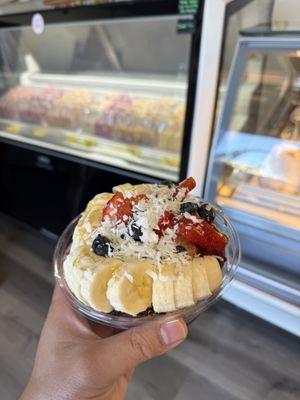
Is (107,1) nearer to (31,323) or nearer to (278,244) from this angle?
(278,244)

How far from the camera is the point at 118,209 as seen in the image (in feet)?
2.79

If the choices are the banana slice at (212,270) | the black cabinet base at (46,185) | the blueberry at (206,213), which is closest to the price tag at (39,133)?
the black cabinet base at (46,185)

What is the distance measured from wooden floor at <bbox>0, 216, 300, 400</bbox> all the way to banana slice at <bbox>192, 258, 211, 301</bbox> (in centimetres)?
101

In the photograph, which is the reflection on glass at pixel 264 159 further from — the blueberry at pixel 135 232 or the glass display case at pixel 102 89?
the blueberry at pixel 135 232

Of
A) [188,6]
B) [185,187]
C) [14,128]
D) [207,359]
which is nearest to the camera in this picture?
[185,187]

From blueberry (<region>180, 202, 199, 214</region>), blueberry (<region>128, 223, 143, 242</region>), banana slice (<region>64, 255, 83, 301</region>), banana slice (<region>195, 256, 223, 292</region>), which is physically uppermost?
blueberry (<region>180, 202, 199, 214</region>)

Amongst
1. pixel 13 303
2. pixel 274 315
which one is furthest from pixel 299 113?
pixel 13 303

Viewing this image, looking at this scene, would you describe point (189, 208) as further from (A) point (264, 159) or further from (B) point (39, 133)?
(B) point (39, 133)

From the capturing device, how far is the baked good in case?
0.73 m

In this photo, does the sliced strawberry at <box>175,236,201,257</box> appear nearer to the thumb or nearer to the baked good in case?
the baked good in case

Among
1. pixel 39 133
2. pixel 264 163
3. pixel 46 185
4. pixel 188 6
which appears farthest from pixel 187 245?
pixel 39 133

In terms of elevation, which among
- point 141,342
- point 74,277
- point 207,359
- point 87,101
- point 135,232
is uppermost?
point 87,101

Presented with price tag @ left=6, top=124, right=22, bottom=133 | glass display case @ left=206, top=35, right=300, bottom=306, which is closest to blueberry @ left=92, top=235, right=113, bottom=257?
glass display case @ left=206, top=35, right=300, bottom=306

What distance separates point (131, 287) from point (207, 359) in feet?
3.90
